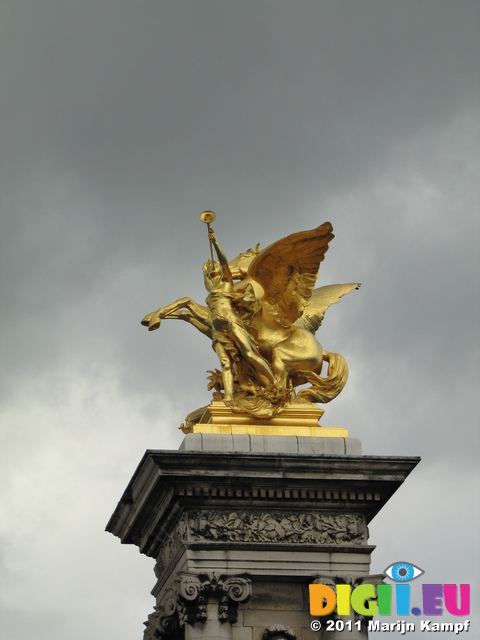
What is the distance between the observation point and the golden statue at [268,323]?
30812 millimetres

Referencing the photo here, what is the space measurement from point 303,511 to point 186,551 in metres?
2.29

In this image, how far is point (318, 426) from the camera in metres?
30.2

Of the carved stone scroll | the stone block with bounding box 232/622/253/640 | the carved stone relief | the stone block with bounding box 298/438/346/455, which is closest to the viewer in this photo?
the carved stone scroll

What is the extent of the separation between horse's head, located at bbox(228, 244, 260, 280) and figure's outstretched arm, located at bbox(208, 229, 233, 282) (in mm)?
292

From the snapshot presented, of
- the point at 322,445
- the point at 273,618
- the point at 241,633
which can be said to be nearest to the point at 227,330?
the point at 322,445

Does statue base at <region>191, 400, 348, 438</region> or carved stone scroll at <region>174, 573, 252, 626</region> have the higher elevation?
statue base at <region>191, 400, 348, 438</region>

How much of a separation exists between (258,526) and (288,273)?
526 centimetres

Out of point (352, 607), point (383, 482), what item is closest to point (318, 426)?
point (383, 482)

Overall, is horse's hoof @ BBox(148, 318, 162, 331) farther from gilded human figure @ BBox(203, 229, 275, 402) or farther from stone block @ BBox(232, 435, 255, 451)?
stone block @ BBox(232, 435, 255, 451)

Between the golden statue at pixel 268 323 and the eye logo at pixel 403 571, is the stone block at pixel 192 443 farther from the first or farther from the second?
the eye logo at pixel 403 571

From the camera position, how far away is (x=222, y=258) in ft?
103

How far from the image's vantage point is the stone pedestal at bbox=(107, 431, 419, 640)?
2830 centimetres

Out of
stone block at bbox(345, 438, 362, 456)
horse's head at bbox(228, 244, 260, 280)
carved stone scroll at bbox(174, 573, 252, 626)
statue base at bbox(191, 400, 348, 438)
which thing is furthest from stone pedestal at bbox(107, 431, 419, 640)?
horse's head at bbox(228, 244, 260, 280)

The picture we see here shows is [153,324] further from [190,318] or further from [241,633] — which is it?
[241,633]
